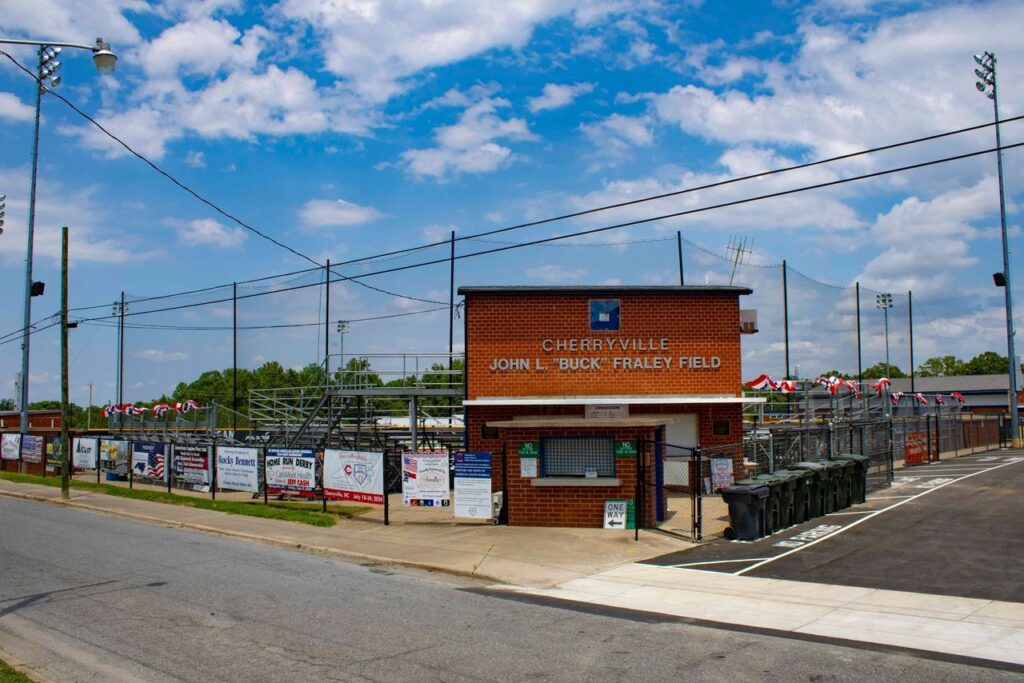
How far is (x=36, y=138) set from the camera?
38156 mm

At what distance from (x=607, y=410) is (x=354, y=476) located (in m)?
6.62

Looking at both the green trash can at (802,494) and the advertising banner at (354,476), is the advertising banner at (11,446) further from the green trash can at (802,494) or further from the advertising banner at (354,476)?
the green trash can at (802,494)

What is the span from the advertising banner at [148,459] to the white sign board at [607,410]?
43.6ft

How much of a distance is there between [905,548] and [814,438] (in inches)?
388

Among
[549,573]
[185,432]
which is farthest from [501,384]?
[185,432]

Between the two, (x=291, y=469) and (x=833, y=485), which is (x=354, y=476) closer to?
(x=291, y=469)

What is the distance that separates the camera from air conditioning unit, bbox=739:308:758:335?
23931 millimetres

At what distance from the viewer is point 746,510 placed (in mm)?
15633

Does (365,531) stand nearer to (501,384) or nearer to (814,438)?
(501,384)

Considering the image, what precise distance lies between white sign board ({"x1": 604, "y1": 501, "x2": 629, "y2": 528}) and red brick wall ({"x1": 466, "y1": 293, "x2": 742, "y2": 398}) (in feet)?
17.6

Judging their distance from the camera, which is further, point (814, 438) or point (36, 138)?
point (36, 138)

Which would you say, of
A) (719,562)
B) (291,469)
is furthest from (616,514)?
(291,469)

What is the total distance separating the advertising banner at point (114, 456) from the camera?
29.1m

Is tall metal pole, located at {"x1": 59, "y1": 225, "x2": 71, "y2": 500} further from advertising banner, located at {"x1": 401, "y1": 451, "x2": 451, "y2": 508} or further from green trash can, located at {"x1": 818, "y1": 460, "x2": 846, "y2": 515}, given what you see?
green trash can, located at {"x1": 818, "y1": 460, "x2": 846, "y2": 515}
